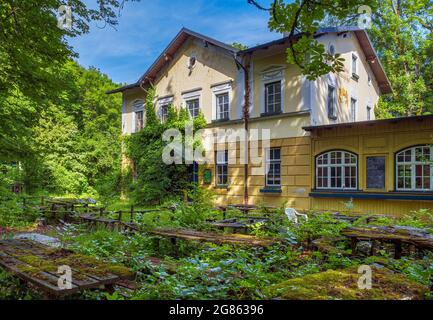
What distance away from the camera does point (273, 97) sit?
17.0 meters

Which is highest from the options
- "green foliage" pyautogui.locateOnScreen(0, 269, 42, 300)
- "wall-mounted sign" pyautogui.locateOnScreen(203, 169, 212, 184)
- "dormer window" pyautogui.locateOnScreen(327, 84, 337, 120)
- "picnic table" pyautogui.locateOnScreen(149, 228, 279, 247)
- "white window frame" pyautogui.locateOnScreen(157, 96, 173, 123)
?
"white window frame" pyautogui.locateOnScreen(157, 96, 173, 123)

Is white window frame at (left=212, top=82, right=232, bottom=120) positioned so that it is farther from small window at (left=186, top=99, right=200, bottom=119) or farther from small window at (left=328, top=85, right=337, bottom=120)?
small window at (left=328, top=85, right=337, bottom=120)

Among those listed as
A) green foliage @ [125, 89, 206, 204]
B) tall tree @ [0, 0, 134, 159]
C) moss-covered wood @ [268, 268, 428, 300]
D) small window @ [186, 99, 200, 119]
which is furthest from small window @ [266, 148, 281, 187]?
moss-covered wood @ [268, 268, 428, 300]

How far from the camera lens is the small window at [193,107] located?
2033 cm

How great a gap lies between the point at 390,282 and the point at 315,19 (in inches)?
128

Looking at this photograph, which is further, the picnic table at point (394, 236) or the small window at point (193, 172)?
the small window at point (193, 172)

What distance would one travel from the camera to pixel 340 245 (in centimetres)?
627

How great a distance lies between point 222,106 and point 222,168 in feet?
11.5

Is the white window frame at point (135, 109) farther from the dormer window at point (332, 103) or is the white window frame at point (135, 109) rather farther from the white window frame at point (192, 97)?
the dormer window at point (332, 103)

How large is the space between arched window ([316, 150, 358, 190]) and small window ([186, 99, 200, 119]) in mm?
8092

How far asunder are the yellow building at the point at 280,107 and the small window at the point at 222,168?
6 centimetres

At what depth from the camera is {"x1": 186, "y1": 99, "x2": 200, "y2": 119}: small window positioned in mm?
20328

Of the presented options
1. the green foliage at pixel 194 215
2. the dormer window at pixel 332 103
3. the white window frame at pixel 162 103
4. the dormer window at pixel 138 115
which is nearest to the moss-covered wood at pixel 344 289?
the green foliage at pixel 194 215

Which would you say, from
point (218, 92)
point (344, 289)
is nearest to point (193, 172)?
point (218, 92)
